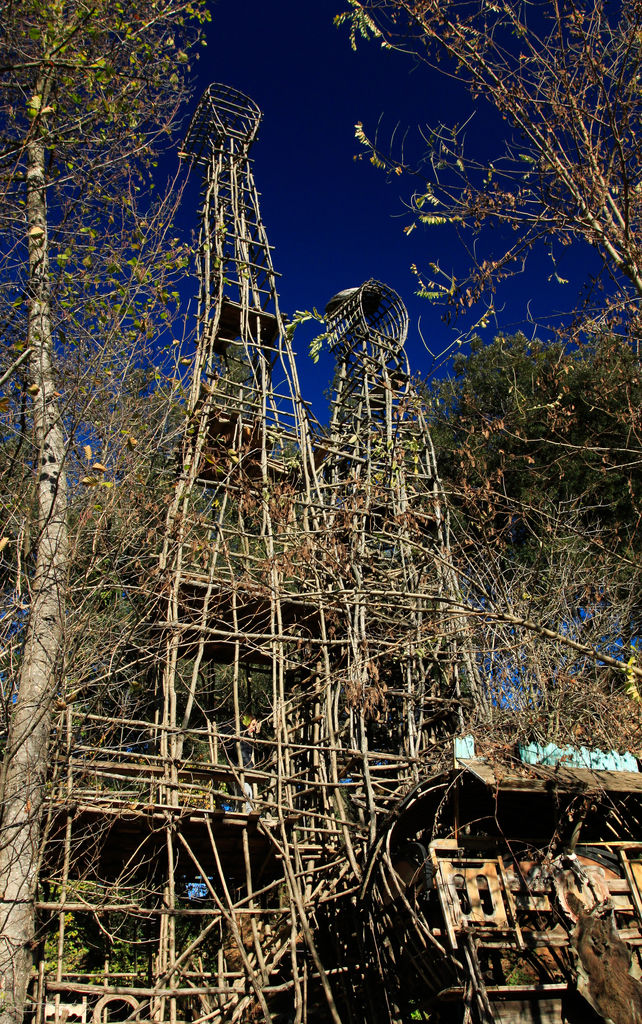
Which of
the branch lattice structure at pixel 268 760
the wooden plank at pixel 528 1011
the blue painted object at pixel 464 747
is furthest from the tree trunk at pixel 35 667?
the blue painted object at pixel 464 747

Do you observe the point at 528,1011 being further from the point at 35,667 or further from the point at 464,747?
the point at 35,667

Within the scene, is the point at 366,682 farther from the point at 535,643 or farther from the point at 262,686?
the point at 262,686

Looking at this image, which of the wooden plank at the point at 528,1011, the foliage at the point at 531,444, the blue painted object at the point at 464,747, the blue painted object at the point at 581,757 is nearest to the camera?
the wooden plank at the point at 528,1011

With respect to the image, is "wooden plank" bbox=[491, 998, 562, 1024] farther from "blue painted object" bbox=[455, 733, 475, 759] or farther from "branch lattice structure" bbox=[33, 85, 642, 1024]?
"blue painted object" bbox=[455, 733, 475, 759]

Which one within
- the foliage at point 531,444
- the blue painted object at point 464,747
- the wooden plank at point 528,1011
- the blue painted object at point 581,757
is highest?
the foliage at point 531,444

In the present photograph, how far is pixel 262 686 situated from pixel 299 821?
19.4ft

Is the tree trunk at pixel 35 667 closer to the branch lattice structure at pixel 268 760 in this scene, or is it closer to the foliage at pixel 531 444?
the branch lattice structure at pixel 268 760

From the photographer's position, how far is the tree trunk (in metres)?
5.54

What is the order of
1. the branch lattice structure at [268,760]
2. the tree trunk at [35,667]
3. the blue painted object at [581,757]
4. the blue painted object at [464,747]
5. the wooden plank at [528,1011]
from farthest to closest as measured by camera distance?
1. the blue painted object at [464,747]
2. the blue painted object at [581,757]
3. the branch lattice structure at [268,760]
4. the tree trunk at [35,667]
5. the wooden plank at [528,1011]

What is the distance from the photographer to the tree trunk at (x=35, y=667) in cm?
554

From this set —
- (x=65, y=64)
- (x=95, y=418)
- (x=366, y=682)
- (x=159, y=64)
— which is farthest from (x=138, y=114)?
(x=366, y=682)

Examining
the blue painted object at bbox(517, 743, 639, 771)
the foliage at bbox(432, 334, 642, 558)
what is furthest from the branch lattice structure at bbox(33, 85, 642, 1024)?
the foliage at bbox(432, 334, 642, 558)

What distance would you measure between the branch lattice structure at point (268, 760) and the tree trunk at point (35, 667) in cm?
38

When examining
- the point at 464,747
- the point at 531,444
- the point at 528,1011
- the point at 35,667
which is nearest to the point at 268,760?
the point at 464,747
